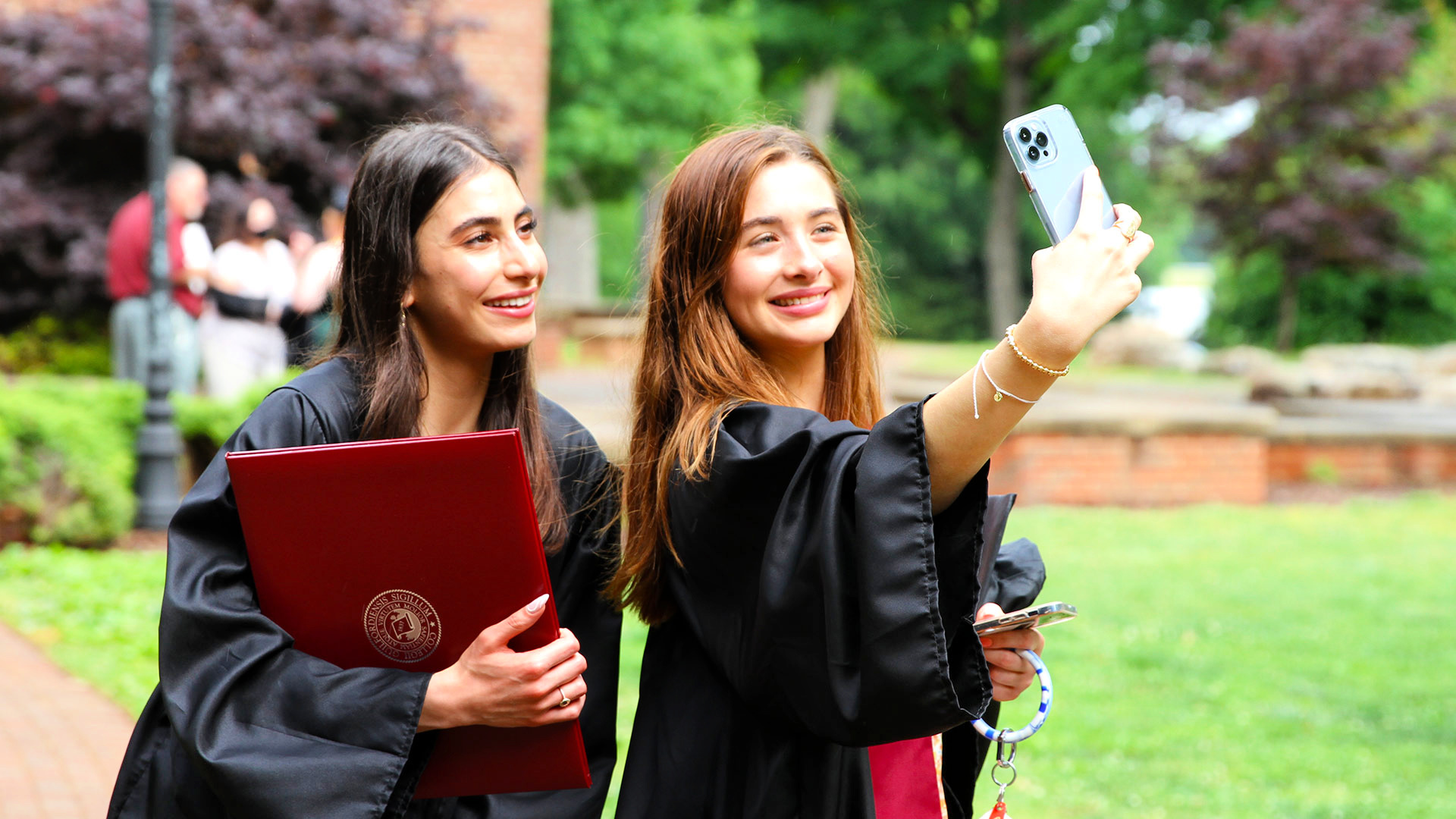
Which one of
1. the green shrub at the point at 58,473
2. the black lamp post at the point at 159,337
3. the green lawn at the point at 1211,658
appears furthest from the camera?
the black lamp post at the point at 159,337

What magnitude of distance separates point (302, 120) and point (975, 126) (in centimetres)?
2329

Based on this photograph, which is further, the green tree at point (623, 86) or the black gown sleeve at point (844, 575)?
the green tree at point (623, 86)

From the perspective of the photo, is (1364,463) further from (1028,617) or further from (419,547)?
(419,547)

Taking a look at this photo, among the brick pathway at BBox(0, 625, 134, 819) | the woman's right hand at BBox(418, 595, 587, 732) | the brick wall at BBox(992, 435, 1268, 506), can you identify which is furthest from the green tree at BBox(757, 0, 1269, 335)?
the woman's right hand at BBox(418, 595, 587, 732)

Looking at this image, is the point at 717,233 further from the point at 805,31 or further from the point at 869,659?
the point at 805,31

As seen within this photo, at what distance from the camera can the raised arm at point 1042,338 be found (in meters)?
1.66

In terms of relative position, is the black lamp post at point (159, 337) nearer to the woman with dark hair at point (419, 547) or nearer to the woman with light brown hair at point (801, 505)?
the woman with dark hair at point (419, 547)

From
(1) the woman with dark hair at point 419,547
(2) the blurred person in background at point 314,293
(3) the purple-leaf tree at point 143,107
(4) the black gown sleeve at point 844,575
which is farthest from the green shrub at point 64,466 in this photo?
(4) the black gown sleeve at point 844,575

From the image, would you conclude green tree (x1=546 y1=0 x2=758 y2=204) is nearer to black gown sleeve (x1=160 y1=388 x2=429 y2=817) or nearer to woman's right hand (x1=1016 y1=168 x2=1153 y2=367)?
black gown sleeve (x1=160 y1=388 x2=429 y2=817)

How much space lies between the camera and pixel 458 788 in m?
2.11

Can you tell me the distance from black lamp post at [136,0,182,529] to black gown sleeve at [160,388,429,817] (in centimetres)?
627

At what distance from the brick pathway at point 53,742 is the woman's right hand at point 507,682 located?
2.53 m

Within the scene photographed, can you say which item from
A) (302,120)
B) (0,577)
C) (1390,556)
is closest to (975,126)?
(302,120)

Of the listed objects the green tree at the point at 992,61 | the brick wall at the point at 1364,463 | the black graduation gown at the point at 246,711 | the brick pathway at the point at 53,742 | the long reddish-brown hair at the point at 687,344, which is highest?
the green tree at the point at 992,61
